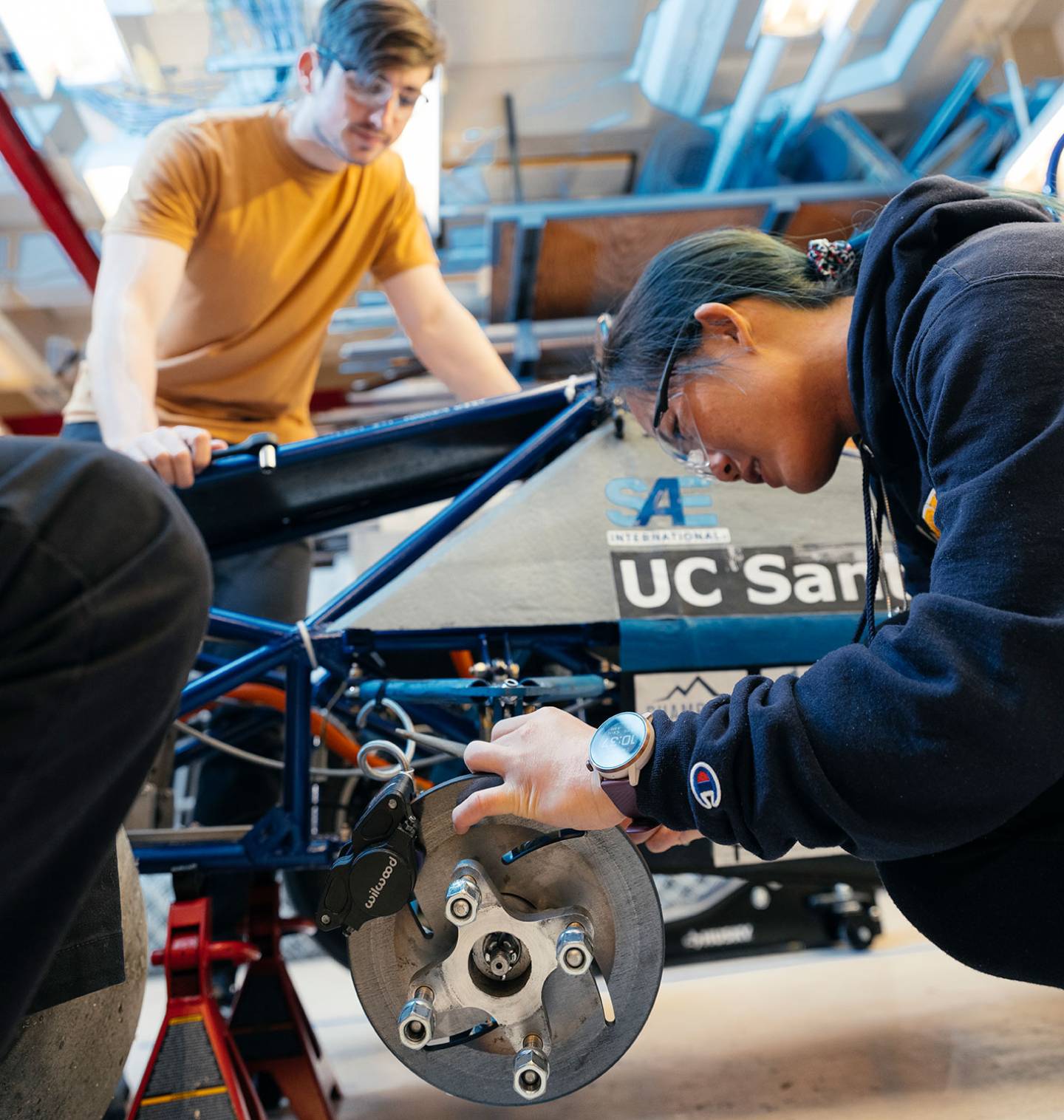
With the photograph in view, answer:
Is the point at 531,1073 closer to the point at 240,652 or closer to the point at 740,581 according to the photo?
the point at 740,581

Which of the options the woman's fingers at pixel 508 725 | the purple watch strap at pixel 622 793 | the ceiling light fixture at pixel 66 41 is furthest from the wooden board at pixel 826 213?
the purple watch strap at pixel 622 793

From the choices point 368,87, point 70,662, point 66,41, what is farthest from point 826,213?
point 70,662

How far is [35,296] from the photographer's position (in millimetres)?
5457

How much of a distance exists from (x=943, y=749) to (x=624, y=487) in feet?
3.04

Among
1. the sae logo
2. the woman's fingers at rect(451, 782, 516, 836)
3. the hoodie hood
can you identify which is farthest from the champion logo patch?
the sae logo

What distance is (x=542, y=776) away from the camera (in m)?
1.09

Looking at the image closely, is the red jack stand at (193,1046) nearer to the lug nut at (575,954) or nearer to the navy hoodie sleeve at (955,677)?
the lug nut at (575,954)

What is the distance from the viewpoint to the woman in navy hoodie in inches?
33.4

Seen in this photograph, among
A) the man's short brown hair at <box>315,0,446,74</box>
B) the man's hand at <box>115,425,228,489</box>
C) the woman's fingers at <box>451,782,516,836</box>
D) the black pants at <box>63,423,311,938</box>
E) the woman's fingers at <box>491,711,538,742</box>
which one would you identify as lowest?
the black pants at <box>63,423,311,938</box>

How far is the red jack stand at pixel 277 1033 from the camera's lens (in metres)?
1.61

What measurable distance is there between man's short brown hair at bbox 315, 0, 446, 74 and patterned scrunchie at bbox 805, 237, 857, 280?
1004 mm

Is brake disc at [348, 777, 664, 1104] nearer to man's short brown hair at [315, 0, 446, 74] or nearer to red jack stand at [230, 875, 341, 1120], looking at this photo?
red jack stand at [230, 875, 341, 1120]

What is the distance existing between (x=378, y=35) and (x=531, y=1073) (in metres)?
1.75

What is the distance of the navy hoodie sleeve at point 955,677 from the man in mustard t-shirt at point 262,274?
1.15m
